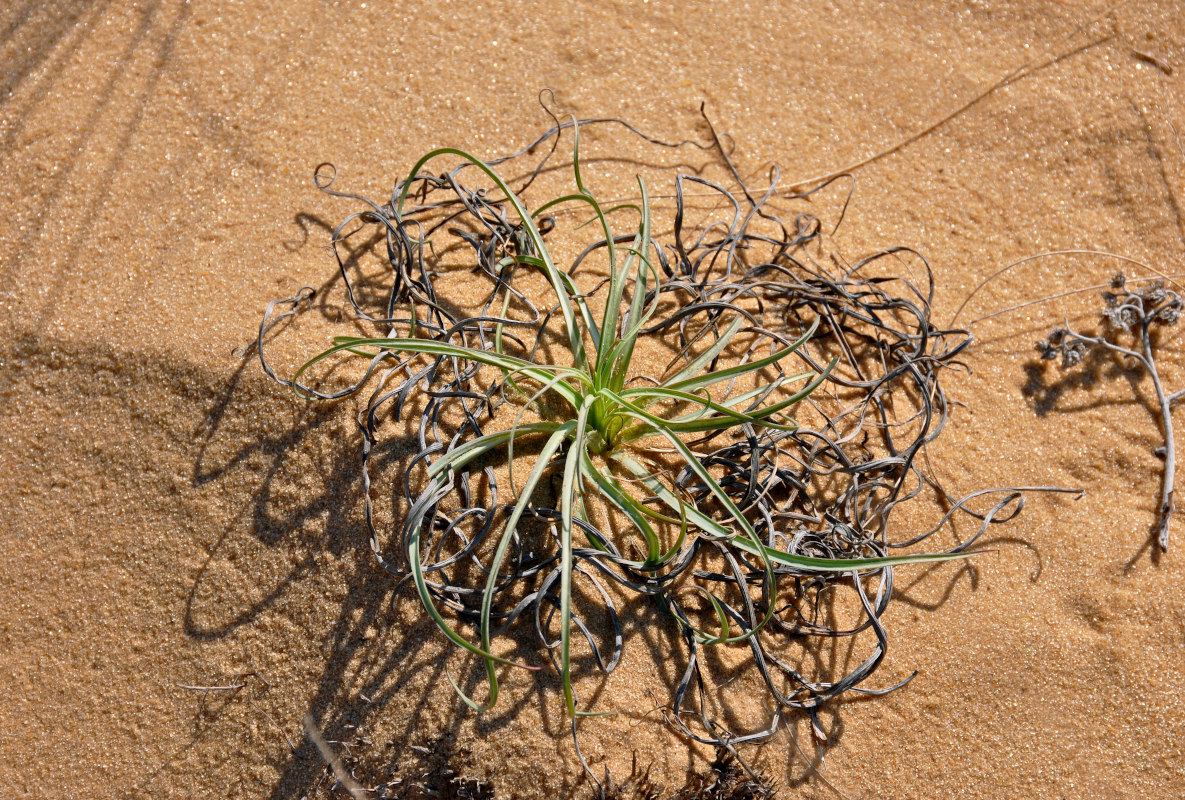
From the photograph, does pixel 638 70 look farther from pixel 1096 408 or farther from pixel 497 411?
pixel 1096 408

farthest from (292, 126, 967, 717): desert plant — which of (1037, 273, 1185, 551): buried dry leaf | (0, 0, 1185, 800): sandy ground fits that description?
(1037, 273, 1185, 551): buried dry leaf

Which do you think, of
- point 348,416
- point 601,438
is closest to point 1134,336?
point 601,438

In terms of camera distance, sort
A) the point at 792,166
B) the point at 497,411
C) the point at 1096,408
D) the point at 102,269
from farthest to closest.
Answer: the point at 792,166 → the point at 1096,408 → the point at 102,269 → the point at 497,411

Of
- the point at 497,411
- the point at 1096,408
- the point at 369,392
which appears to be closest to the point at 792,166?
the point at 1096,408

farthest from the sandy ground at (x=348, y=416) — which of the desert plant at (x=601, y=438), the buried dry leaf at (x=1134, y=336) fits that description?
the desert plant at (x=601, y=438)

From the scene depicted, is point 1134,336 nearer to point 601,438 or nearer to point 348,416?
point 601,438
